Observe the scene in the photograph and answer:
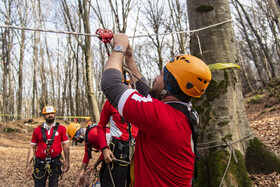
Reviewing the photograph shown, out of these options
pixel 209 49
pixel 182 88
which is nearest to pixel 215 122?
pixel 209 49

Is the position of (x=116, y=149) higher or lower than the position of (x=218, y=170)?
higher

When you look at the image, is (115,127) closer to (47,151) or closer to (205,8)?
(47,151)

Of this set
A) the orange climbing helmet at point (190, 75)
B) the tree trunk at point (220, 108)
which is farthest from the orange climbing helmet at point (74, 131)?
the orange climbing helmet at point (190, 75)

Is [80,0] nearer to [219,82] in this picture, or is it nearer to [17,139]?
[219,82]

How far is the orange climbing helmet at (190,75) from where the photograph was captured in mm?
1432

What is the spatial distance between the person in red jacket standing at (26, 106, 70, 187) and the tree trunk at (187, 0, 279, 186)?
3.12 metres

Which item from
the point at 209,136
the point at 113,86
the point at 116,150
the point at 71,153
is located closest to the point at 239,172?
the point at 209,136

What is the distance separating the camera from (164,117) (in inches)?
51.0

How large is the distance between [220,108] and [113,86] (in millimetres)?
2276

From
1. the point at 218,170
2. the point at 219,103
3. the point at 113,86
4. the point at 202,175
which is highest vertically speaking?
the point at 113,86

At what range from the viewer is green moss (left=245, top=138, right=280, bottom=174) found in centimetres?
344

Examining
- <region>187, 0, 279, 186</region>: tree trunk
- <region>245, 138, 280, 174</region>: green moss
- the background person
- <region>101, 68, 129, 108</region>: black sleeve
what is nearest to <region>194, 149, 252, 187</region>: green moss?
<region>187, 0, 279, 186</region>: tree trunk

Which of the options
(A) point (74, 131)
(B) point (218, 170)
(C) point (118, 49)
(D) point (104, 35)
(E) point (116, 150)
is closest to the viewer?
(C) point (118, 49)

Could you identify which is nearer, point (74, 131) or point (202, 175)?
point (202, 175)
